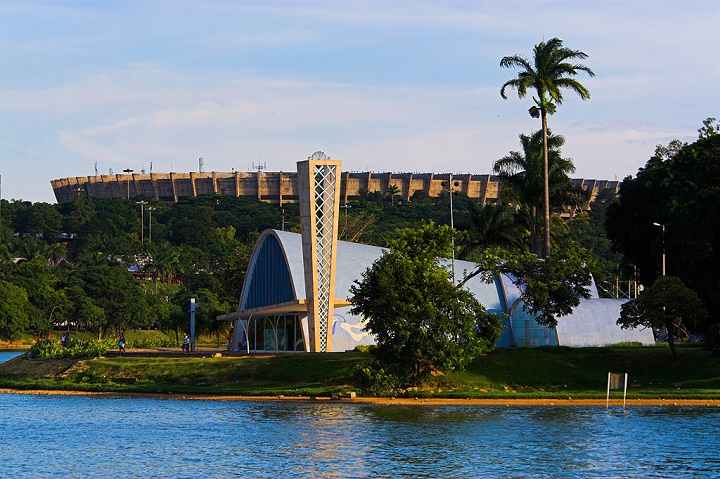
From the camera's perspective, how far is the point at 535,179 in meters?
80.1

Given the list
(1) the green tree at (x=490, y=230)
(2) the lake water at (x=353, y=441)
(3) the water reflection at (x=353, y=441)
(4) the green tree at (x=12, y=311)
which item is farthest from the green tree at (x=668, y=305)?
(4) the green tree at (x=12, y=311)

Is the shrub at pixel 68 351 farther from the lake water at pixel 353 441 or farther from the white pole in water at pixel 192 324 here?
the lake water at pixel 353 441

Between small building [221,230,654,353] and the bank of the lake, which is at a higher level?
small building [221,230,654,353]

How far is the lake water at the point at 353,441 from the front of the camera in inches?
1232

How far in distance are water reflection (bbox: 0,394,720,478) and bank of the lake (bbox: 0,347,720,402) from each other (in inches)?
159

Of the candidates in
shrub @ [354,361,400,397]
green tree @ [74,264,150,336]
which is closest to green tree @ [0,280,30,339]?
green tree @ [74,264,150,336]

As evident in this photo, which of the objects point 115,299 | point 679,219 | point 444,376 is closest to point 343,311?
point 444,376

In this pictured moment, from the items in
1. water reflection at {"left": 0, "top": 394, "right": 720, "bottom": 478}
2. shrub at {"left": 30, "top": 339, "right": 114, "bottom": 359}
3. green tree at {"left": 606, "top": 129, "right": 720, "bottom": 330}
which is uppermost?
green tree at {"left": 606, "top": 129, "right": 720, "bottom": 330}

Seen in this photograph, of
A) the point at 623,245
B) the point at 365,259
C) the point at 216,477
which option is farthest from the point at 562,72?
the point at 216,477

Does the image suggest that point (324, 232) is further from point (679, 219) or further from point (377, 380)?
point (679, 219)

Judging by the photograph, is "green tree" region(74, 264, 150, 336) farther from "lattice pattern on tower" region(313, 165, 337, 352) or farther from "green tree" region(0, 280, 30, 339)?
"lattice pattern on tower" region(313, 165, 337, 352)

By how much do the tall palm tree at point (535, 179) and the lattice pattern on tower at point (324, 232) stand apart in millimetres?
19802

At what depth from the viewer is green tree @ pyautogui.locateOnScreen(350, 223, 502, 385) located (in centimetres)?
4962

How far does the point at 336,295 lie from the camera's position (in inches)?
2749
